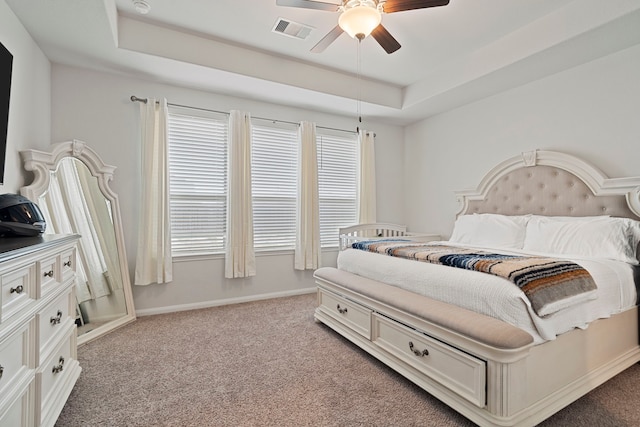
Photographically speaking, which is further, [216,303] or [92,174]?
[216,303]

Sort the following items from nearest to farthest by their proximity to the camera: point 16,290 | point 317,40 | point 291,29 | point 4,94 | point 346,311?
point 16,290
point 4,94
point 346,311
point 291,29
point 317,40

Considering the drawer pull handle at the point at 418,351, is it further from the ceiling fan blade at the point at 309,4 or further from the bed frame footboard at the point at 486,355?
the ceiling fan blade at the point at 309,4

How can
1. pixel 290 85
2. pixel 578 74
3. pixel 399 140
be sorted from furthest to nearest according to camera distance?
pixel 399 140 → pixel 290 85 → pixel 578 74

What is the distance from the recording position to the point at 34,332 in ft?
4.17

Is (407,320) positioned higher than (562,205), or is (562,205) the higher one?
(562,205)

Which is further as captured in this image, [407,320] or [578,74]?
[578,74]

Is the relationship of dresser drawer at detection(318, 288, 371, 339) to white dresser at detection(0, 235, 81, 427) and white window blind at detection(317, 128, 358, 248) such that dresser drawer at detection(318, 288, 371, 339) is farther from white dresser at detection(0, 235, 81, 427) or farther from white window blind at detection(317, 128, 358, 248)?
white dresser at detection(0, 235, 81, 427)

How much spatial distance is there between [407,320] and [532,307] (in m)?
0.65

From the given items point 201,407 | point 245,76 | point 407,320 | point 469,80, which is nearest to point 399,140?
point 469,80

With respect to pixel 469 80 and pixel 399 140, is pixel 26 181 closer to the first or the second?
pixel 469 80

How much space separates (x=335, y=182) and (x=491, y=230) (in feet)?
6.68

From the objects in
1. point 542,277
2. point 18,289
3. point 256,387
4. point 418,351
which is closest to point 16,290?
point 18,289

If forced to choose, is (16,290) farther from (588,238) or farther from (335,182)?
(335,182)

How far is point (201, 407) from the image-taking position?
1676 mm
